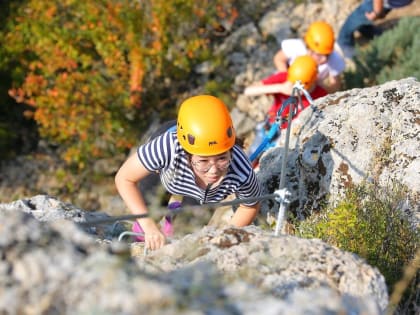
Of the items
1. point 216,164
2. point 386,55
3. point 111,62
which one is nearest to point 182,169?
point 216,164

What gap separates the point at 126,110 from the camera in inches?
333

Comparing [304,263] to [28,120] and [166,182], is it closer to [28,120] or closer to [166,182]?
[166,182]

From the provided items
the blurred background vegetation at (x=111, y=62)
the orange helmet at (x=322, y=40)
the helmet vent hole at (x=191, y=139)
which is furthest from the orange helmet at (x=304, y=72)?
the helmet vent hole at (x=191, y=139)

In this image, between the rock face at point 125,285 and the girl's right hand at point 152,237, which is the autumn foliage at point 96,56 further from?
the rock face at point 125,285

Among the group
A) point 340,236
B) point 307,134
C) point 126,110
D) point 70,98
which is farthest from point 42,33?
point 340,236

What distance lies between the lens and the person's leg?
8262 millimetres

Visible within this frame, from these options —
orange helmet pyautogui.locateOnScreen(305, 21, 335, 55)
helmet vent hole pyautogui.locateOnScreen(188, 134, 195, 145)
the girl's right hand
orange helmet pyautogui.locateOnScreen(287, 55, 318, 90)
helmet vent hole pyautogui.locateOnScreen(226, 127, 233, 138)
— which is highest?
A: orange helmet pyautogui.locateOnScreen(305, 21, 335, 55)

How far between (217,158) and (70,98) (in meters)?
4.91

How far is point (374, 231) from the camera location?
3.30m

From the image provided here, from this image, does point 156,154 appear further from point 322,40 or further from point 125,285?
point 322,40

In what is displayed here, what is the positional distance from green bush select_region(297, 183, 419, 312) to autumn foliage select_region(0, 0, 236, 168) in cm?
485

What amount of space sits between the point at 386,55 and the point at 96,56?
13.9 feet

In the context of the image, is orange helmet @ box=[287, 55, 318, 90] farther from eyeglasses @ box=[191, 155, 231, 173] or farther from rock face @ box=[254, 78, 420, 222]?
eyeglasses @ box=[191, 155, 231, 173]

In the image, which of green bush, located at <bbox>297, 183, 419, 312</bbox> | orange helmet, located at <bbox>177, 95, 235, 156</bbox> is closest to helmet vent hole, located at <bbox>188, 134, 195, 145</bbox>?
orange helmet, located at <bbox>177, 95, 235, 156</bbox>
